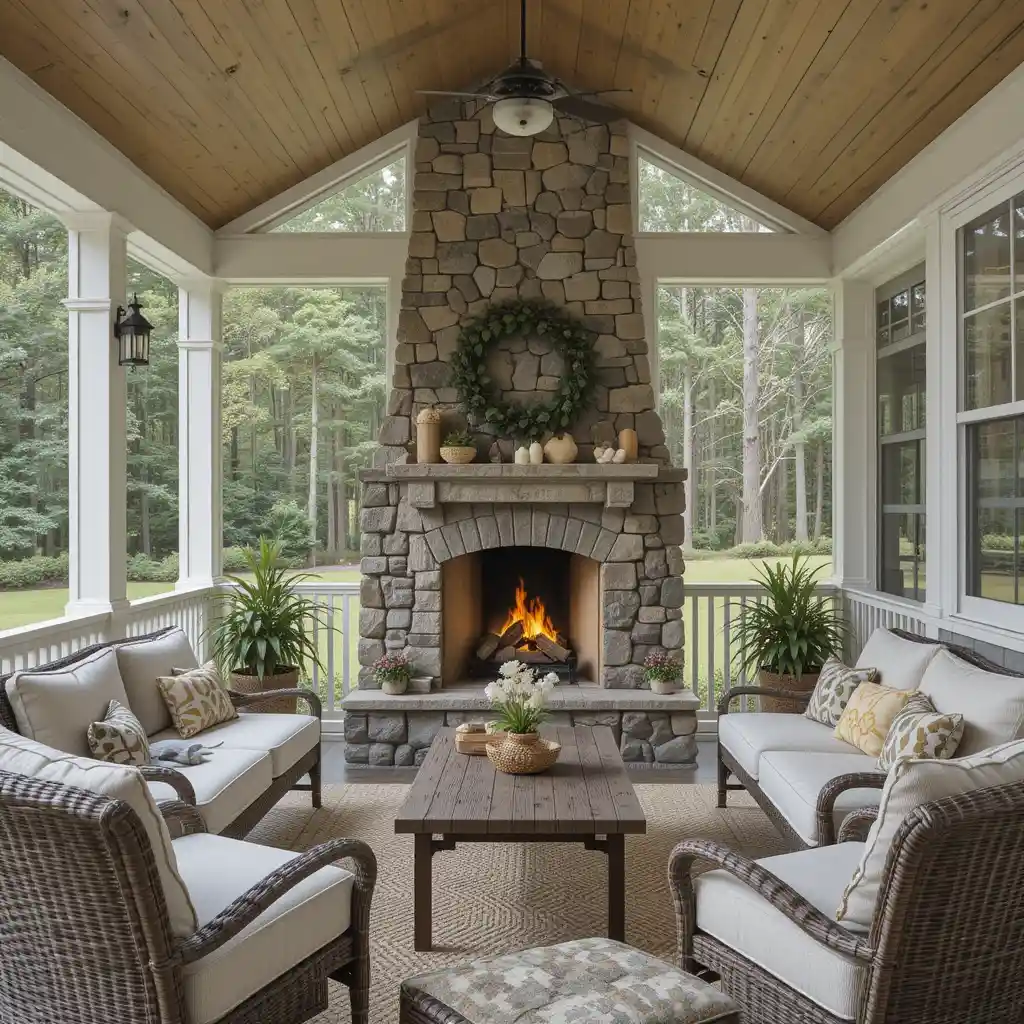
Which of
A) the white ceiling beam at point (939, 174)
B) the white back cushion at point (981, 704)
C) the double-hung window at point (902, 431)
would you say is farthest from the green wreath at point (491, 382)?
the white back cushion at point (981, 704)

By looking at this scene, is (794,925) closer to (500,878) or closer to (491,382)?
(500,878)

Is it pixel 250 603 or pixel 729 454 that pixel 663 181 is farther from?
pixel 250 603

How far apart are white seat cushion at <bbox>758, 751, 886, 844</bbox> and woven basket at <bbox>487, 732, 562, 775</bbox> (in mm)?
836

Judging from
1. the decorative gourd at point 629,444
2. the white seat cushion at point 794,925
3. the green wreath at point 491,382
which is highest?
the green wreath at point 491,382

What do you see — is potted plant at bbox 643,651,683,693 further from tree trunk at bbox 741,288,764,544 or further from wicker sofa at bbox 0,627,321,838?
tree trunk at bbox 741,288,764,544

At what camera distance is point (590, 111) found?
6152 millimetres

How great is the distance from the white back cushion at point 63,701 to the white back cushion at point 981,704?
2996mm

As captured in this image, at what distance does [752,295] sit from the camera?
30.1ft

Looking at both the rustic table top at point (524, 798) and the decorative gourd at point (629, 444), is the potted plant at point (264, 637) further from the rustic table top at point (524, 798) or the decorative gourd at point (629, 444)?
the decorative gourd at point (629, 444)

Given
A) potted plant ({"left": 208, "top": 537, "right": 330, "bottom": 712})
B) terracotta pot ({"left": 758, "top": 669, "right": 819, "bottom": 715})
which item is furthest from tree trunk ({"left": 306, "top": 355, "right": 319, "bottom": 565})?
terracotta pot ({"left": 758, "top": 669, "right": 819, "bottom": 715})

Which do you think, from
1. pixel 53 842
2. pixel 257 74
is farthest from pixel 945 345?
pixel 53 842

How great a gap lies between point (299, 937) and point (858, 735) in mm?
2415

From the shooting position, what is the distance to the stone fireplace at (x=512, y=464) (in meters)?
5.73

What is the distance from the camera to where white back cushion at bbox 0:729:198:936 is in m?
2.15
